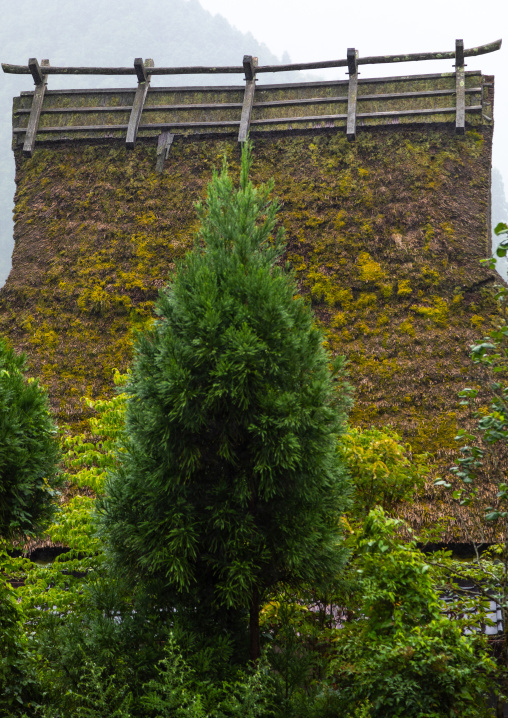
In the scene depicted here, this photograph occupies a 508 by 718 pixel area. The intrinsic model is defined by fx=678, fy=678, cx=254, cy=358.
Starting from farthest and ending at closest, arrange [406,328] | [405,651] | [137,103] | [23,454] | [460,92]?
1. [137,103]
2. [460,92]
3. [406,328]
4. [23,454]
5. [405,651]

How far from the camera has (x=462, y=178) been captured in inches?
465

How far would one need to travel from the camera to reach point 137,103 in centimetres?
1320

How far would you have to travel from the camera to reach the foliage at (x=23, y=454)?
5.73 metres

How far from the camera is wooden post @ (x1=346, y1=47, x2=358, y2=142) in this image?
1237cm

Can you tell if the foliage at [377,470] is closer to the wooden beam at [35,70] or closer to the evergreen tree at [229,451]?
the evergreen tree at [229,451]

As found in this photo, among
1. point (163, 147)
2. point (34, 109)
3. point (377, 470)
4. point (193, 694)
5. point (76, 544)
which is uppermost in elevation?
point (34, 109)

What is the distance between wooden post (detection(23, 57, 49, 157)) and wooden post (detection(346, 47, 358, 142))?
6083mm

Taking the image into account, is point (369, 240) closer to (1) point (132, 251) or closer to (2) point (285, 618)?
(1) point (132, 251)

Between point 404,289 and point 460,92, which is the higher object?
point 460,92

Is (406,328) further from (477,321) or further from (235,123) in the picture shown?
(235,123)

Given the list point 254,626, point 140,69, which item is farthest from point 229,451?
point 140,69

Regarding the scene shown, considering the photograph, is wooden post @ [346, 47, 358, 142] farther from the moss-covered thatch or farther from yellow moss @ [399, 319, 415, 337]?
yellow moss @ [399, 319, 415, 337]

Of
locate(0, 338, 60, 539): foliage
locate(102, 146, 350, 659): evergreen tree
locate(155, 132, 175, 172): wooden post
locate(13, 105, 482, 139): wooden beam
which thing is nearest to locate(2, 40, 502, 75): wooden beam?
locate(13, 105, 482, 139): wooden beam

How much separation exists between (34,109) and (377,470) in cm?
1018
